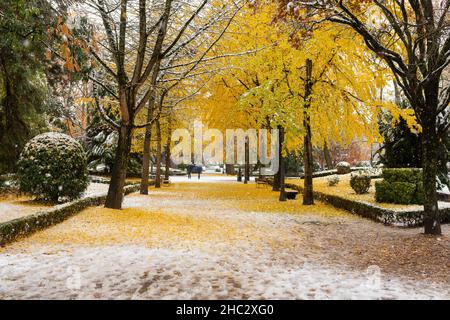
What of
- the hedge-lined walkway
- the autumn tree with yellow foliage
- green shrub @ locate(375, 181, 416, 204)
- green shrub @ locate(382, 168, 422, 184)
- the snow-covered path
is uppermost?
the autumn tree with yellow foliage

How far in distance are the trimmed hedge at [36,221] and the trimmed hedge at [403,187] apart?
10.1 m

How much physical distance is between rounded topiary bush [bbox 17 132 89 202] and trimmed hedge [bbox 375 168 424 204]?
34.4 feet

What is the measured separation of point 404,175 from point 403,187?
0.42 metres

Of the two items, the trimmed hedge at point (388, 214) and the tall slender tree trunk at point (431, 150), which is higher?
the tall slender tree trunk at point (431, 150)

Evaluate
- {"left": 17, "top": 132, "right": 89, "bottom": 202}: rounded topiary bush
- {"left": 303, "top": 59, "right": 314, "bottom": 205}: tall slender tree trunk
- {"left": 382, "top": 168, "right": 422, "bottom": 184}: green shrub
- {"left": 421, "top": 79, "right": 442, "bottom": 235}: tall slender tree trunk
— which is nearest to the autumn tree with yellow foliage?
{"left": 303, "top": 59, "right": 314, "bottom": 205}: tall slender tree trunk

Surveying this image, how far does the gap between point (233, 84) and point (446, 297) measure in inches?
759

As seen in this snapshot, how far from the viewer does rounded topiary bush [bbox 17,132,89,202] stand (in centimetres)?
1235

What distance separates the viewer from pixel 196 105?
985 inches

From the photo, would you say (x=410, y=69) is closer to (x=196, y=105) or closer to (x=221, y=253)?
(x=221, y=253)

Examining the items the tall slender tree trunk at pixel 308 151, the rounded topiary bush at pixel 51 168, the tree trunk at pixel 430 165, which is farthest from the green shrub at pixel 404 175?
the rounded topiary bush at pixel 51 168

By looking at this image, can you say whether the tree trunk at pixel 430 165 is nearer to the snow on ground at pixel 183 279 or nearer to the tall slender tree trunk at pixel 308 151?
the snow on ground at pixel 183 279

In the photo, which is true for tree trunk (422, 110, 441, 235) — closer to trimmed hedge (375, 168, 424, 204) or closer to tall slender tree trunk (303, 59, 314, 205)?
trimmed hedge (375, 168, 424, 204)

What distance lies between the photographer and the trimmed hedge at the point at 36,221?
7.18 meters

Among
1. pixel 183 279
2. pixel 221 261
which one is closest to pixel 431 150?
pixel 221 261
